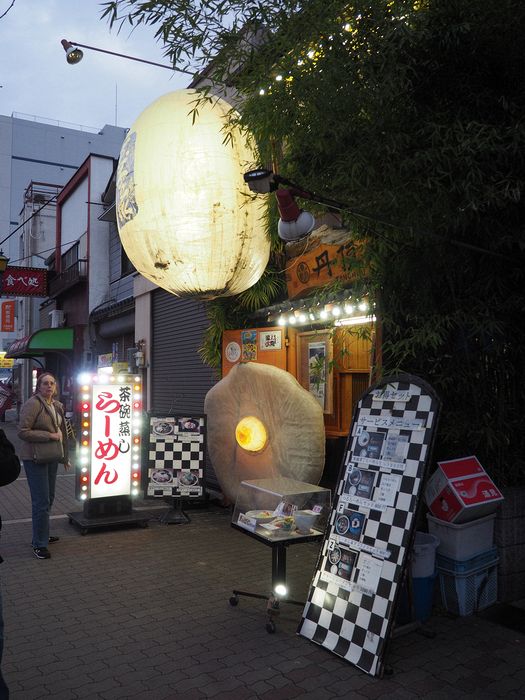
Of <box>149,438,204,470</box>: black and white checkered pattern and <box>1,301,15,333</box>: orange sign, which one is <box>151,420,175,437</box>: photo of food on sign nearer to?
<box>149,438,204,470</box>: black and white checkered pattern

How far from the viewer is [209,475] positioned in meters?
10.1

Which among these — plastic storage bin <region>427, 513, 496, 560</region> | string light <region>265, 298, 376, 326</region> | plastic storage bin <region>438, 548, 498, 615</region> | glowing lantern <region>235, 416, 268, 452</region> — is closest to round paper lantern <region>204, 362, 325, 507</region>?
glowing lantern <region>235, 416, 268, 452</region>

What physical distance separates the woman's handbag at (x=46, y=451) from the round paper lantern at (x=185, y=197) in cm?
227

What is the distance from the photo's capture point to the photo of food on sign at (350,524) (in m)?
4.11

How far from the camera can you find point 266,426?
703cm

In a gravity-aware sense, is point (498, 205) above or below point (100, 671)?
above

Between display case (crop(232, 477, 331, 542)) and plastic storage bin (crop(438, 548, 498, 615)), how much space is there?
1.13 m

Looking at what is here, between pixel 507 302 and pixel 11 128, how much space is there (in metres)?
42.2

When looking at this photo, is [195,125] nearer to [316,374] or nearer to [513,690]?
[316,374]

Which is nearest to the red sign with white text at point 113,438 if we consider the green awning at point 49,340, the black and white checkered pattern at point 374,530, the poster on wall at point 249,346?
the poster on wall at point 249,346

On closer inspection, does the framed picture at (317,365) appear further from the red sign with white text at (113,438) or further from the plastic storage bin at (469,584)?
the plastic storage bin at (469,584)

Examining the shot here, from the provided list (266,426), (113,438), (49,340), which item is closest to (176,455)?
(113,438)

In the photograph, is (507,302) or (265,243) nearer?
(507,302)

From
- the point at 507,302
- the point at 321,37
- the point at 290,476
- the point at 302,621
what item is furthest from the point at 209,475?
the point at 321,37
